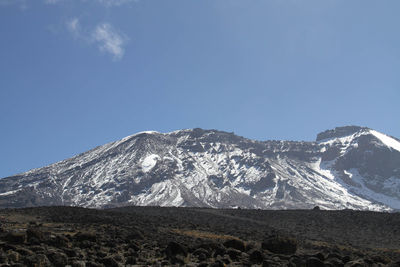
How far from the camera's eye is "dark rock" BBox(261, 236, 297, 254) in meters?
21.3

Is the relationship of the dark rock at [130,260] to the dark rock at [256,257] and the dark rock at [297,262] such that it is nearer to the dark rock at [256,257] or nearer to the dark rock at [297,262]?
the dark rock at [256,257]

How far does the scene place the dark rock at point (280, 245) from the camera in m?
21.3

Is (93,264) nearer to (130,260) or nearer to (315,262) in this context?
(130,260)

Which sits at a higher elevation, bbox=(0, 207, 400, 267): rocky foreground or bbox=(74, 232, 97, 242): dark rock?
bbox=(74, 232, 97, 242): dark rock

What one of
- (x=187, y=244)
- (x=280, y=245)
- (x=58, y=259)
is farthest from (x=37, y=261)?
(x=280, y=245)

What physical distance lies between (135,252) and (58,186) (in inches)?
7686

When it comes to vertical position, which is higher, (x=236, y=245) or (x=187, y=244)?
(x=187, y=244)

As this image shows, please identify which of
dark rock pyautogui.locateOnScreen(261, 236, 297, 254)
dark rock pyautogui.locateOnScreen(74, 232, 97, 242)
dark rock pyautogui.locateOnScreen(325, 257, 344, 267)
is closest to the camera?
dark rock pyautogui.locateOnScreen(325, 257, 344, 267)

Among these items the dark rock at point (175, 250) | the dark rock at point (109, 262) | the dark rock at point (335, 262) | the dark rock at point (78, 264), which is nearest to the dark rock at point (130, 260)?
the dark rock at point (109, 262)

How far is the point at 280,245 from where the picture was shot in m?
21.5

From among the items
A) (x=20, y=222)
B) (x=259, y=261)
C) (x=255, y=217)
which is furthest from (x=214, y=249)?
(x=255, y=217)

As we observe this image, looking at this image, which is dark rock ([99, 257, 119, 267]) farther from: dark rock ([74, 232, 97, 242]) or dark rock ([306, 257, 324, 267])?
dark rock ([306, 257, 324, 267])

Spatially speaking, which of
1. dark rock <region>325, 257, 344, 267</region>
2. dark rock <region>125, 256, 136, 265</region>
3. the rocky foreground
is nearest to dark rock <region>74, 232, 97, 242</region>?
the rocky foreground

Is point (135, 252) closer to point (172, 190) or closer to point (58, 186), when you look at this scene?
point (172, 190)
